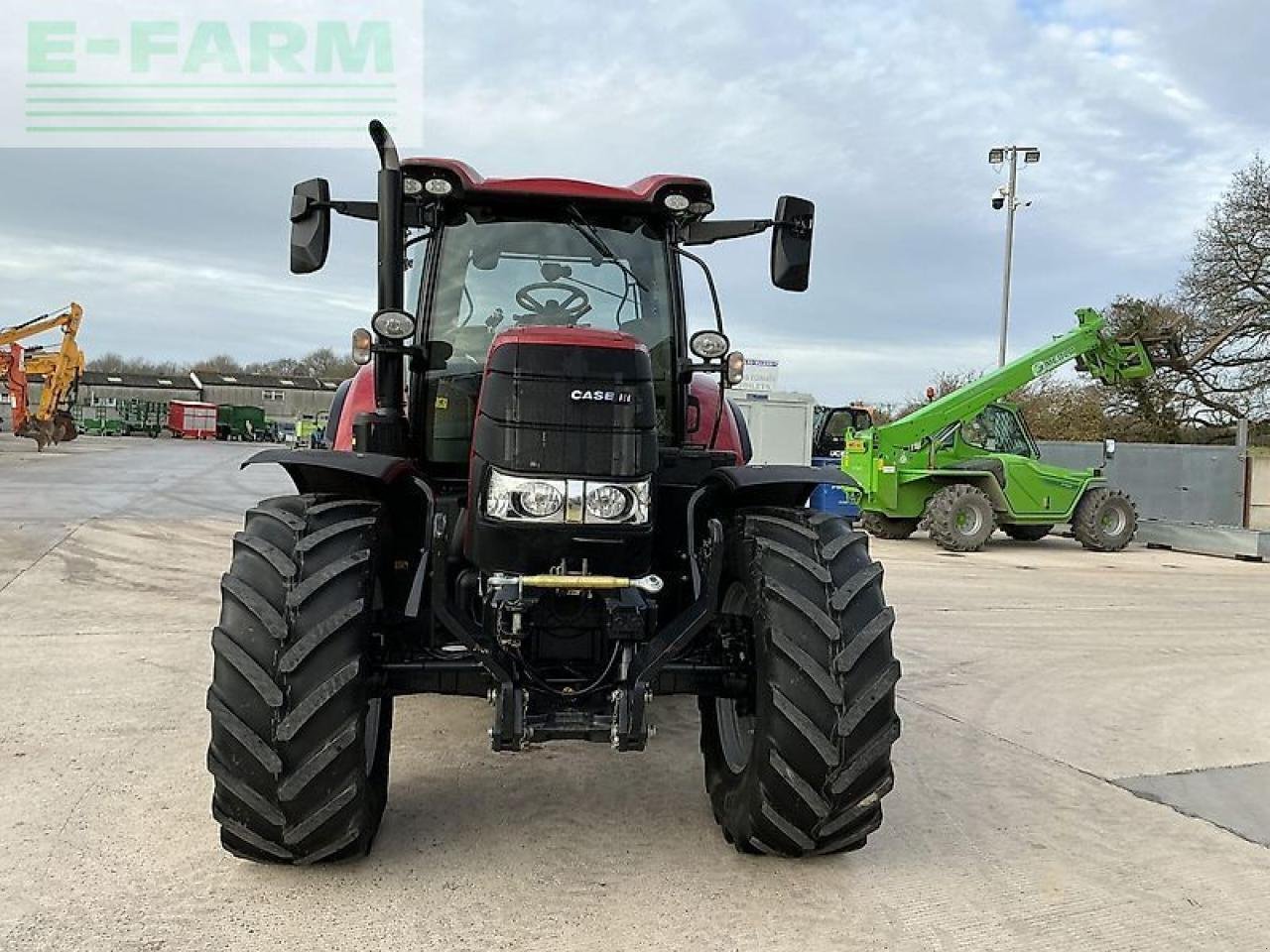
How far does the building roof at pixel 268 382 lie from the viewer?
8875 cm

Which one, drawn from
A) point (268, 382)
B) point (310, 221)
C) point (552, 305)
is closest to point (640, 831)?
point (552, 305)

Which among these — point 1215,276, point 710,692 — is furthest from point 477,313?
point 1215,276

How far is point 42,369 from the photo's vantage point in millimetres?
34250

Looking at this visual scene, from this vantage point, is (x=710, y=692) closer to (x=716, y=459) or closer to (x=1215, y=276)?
(x=716, y=459)

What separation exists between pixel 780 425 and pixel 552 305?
16590 millimetres

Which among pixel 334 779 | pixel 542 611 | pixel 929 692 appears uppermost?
pixel 542 611

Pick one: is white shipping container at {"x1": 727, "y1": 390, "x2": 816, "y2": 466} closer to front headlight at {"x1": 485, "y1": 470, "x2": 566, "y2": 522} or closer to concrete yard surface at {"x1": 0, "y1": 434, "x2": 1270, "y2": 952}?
concrete yard surface at {"x1": 0, "y1": 434, "x2": 1270, "y2": 952}

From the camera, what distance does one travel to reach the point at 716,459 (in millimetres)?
4684

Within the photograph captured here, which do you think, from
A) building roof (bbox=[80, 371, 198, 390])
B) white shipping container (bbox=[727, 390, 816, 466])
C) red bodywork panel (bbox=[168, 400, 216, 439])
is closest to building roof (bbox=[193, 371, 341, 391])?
Answer: building roof (bbox=[80, 371, 198, 390])

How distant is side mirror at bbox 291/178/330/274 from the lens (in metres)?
4.29

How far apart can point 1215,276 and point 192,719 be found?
90.4ft

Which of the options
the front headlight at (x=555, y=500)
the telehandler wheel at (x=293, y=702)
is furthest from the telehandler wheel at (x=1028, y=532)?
the telehandler wheel at (x=293, y=702)

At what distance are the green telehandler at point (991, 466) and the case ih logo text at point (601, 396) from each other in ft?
39.2

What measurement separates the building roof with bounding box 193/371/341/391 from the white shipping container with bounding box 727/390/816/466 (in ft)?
234
